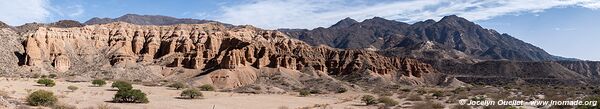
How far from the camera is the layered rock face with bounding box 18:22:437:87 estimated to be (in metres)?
79.3

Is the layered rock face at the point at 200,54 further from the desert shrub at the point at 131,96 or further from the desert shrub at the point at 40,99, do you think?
the desert shrub at the point at 40,99

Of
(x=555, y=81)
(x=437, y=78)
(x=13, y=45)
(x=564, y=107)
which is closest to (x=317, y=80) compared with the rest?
(x=437, y=78)

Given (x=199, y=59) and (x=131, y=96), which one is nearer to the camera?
(x=131, y=96)

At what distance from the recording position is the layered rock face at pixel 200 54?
260 ft

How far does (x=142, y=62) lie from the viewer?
85562mm

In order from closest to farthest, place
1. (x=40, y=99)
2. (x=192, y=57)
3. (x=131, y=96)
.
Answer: (x=40, y=99) < (x=131, y=96) < (x=192, y=57)

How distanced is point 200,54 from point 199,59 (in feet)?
A: 8.39

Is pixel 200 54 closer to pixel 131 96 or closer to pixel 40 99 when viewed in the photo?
pixel 131 96

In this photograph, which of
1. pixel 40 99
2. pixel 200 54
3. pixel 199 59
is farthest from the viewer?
pixel 200 54

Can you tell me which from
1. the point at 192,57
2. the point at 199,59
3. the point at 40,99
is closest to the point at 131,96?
the point at 40,99

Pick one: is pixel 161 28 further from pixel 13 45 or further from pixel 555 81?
pixel 555 81

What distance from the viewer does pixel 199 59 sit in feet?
276

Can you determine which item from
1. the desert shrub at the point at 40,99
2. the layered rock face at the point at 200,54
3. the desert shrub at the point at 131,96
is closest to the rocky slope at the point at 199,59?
the layered rock face at the point at 200,54

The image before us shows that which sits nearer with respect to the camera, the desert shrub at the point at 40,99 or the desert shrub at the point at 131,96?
the desert shrub at the point at 40,99
